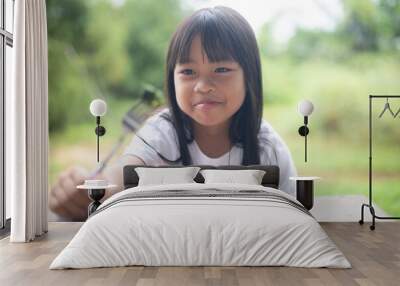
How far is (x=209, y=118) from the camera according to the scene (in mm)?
7422

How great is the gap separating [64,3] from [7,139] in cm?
193

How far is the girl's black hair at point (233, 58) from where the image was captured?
7.43 m

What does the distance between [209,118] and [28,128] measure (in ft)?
7.55

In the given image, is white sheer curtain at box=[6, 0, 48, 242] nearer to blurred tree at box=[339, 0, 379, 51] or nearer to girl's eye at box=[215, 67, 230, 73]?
girl's eye at box=[215, 67, 230, 73]

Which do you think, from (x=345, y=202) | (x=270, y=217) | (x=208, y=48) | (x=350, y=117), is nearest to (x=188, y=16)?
(x=208, y=48)

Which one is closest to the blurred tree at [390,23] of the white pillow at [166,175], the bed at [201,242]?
the white pillow at [166,175]

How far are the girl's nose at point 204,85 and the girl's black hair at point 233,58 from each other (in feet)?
1.10

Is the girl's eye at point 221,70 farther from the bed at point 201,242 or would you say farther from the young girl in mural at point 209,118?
the bed at point 201,242

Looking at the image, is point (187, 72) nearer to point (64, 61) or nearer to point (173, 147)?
point (173, 147)

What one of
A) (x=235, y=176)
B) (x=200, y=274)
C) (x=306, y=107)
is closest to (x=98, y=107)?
(x=235, y=176)

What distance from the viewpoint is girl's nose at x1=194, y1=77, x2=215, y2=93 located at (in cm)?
730

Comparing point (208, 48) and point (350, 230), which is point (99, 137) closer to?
point (208, 48)

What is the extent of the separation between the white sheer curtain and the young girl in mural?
3.76ft

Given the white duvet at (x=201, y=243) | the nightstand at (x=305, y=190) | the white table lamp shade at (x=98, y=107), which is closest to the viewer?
the white duvet at (x=201, y=243)
